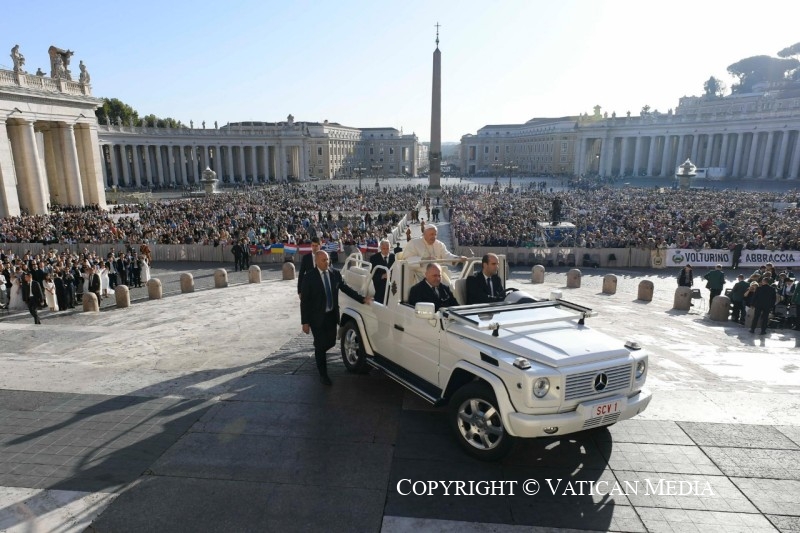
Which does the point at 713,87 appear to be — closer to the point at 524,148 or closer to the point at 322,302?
the point at 524,148

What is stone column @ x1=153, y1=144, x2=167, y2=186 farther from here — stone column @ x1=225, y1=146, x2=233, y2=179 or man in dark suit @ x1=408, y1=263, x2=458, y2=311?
man in dark suit @ x1=408, y1=263, x2=458, y2=311

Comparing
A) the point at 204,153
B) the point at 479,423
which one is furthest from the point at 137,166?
the point at 479,423

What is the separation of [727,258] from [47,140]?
6041cm

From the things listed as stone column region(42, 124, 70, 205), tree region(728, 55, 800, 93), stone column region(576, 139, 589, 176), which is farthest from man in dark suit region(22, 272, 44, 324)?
tree region(728, 55, 800, 93)

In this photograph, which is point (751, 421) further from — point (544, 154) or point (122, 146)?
point (544, 154)

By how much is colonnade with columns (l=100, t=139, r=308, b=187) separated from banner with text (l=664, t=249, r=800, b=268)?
8615cm

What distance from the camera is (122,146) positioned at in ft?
269

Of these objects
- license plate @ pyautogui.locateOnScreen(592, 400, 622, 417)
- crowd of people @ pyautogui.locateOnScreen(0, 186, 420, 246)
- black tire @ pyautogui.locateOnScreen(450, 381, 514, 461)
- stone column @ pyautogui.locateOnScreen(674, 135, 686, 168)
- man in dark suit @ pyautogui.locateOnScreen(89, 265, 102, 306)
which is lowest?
man in dark suit @ pyautogui.locateOnScreen(89, 265, 102, 306)

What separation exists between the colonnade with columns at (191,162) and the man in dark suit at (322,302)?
88555mm

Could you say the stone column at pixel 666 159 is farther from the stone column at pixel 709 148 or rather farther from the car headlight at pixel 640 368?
the car headlight at pixel 640 368

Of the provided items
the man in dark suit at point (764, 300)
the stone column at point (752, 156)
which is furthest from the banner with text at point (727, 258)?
the stone column at point (752, 156)

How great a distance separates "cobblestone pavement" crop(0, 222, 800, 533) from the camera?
176 inches

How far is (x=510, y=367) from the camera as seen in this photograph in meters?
4.84

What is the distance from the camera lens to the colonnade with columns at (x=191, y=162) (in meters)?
86.1
